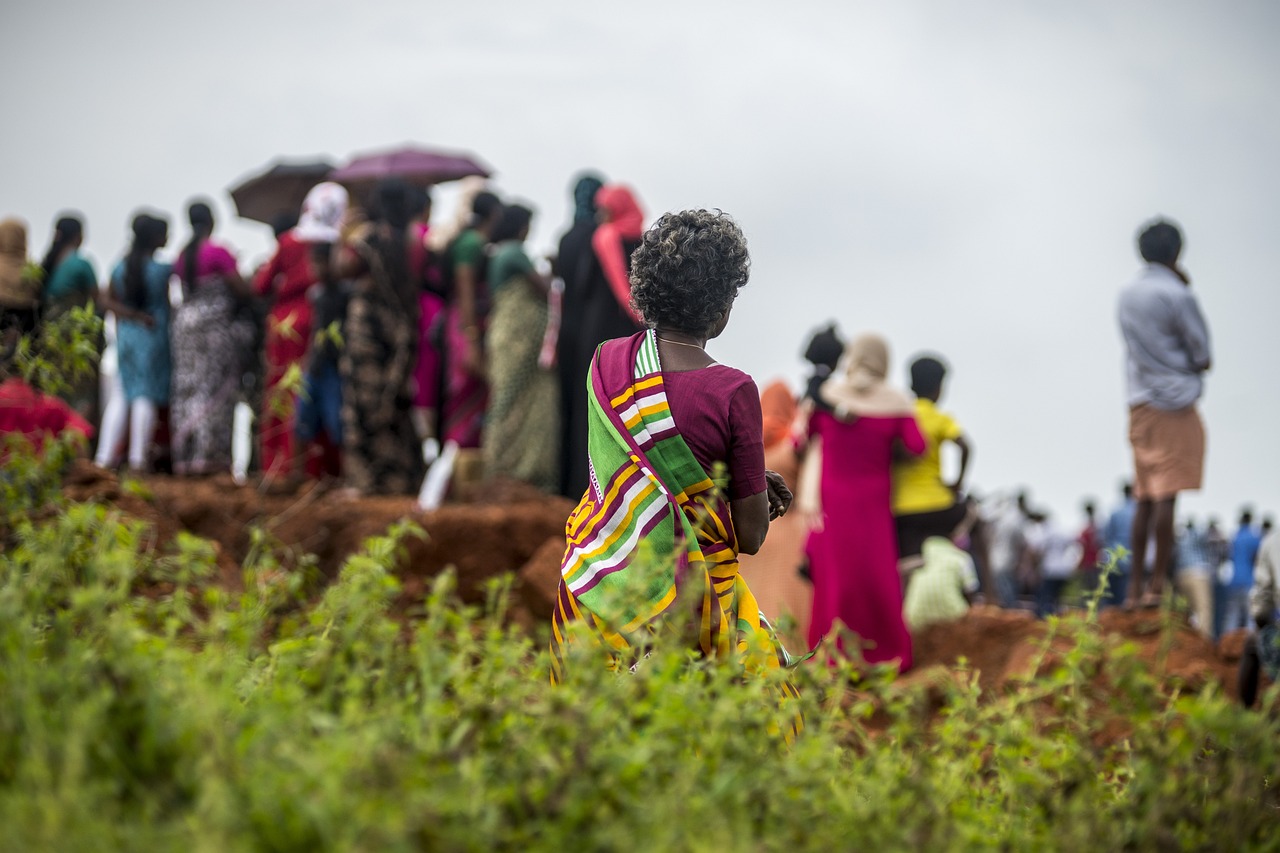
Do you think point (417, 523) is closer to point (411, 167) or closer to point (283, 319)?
point (283, 319)

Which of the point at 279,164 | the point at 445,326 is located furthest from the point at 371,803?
the point at 279,164

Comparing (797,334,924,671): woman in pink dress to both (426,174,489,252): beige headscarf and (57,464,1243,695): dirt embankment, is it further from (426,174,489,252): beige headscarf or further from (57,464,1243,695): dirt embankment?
(426,174,489,252): beige headscarf

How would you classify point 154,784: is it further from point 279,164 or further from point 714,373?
point 279,164

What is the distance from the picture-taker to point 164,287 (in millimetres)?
9320

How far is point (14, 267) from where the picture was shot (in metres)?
8.41

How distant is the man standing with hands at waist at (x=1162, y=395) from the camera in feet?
23.3

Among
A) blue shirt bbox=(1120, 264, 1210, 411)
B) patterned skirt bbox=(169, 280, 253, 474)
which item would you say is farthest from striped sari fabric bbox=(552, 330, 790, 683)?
patterned skirt bbox=(169, 280, 253, 474)

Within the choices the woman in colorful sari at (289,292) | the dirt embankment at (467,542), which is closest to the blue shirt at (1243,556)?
the dirt embankment at (467,542)

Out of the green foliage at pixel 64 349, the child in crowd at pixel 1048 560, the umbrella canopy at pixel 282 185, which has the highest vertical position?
the umbrella canopy at pixel 282 185

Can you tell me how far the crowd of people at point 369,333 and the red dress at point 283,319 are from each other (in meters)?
0.01

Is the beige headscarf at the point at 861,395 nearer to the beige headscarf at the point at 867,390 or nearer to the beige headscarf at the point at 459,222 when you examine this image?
the beige headscarf at the point at 867,390

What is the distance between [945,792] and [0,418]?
4.67 m

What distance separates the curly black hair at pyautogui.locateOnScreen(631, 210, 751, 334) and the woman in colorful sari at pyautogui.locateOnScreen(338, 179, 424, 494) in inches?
206

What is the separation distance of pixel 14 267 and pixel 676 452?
640 cm
